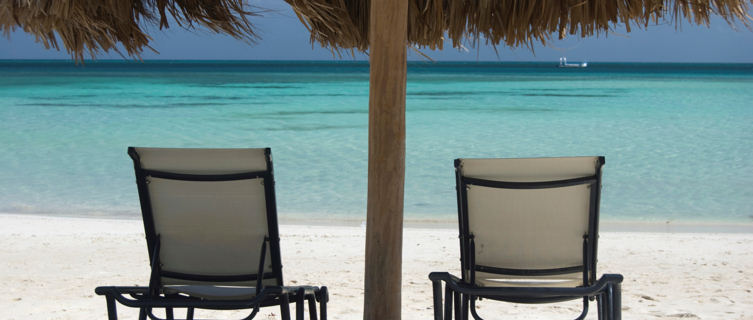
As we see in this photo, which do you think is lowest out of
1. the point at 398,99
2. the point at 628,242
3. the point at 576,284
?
the point at 628,242

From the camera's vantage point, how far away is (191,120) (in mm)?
13719

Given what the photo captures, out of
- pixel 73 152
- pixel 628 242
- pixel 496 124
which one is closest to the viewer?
pixel 628 242

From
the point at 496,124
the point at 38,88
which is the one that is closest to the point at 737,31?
the point at 496,124

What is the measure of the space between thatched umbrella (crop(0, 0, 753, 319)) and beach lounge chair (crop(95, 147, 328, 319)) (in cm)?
24

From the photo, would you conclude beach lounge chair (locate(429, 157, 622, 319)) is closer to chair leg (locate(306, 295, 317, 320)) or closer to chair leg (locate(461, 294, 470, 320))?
chair leg (locate(461, 294, 470, 320))

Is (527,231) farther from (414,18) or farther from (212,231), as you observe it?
(212,231)

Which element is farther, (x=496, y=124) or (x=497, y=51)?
(x=496, y=124)

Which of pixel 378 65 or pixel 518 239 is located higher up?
pixel 378 65

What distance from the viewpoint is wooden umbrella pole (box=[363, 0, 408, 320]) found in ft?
5.52

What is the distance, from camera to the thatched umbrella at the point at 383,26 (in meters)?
1.70

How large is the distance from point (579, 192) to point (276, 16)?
0.96 metres

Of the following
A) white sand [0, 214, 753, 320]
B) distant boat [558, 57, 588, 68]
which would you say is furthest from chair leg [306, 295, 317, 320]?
distant boat [558, 57, 588, 68]

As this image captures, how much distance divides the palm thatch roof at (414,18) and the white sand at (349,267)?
3.71 feet

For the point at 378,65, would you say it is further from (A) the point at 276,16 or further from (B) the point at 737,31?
(B) the point at 737,31
